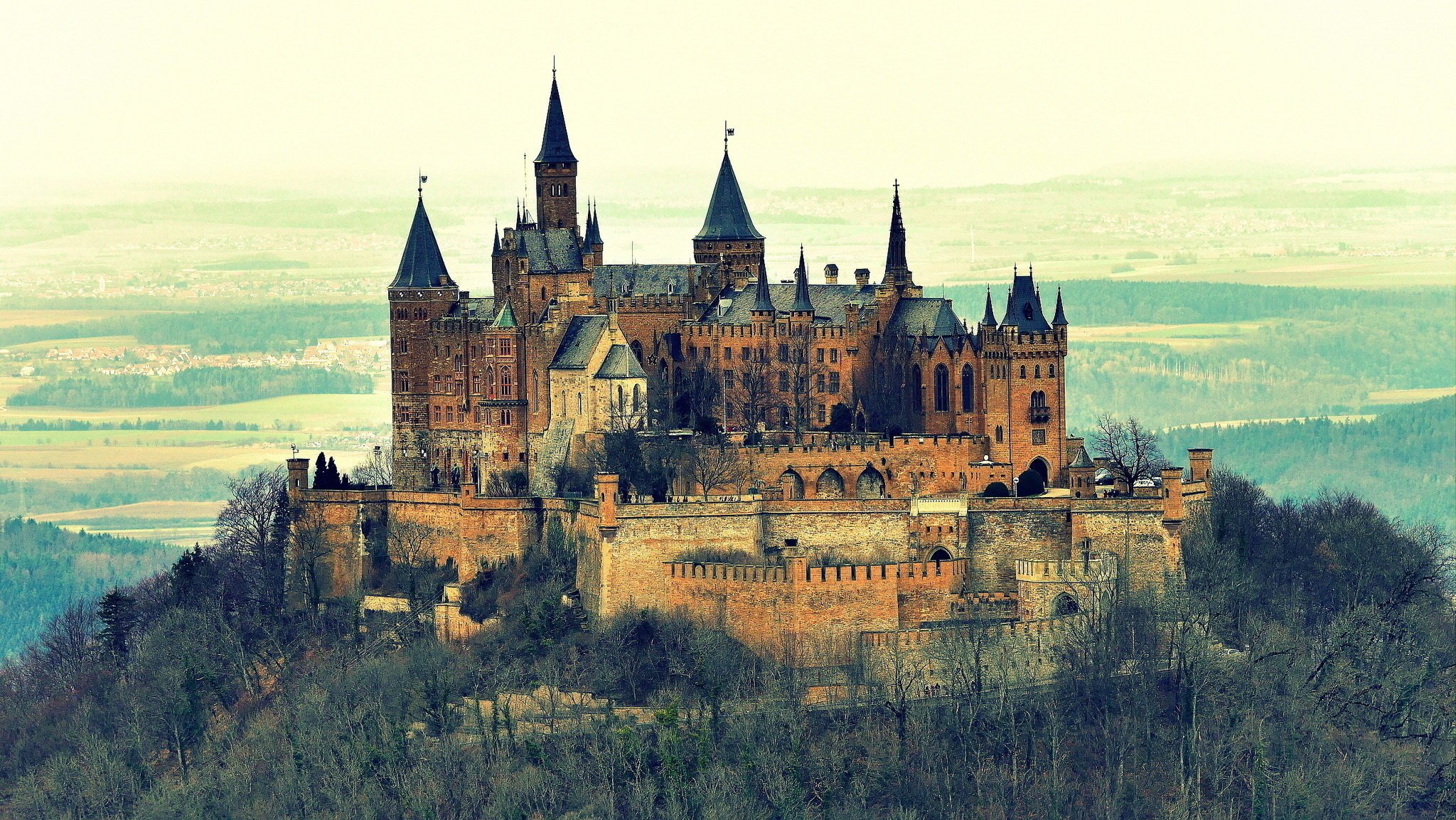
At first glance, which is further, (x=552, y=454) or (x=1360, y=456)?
(x=1360, y=456)

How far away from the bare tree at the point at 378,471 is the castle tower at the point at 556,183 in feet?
27.6

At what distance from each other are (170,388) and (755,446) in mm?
96963

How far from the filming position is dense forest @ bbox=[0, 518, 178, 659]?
144 metres

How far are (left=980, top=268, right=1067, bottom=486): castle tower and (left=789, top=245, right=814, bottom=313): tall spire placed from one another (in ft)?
20.8

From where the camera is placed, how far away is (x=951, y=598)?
7738 centimetres

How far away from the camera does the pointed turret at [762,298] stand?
89.3 meters

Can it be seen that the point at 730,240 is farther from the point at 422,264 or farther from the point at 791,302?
the point at 422,264

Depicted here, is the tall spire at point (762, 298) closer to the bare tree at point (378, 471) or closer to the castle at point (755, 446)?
the castle at point (755, 446)

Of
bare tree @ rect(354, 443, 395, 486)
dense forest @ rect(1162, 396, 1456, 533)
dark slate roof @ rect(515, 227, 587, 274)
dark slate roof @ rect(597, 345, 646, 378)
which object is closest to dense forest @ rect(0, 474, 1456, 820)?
dark slate roof @ rect(597, 345, 646, 378)

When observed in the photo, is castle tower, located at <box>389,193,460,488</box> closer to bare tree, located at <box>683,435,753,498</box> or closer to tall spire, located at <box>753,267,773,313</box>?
tall spire, located at <box>753,267,773,313</box>

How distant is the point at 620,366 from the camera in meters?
84.9

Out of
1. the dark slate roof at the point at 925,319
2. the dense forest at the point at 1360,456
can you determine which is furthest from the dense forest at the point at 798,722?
the dense forest at the point at 1360,456

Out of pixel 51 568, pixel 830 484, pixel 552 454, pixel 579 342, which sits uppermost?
pixel 579 342

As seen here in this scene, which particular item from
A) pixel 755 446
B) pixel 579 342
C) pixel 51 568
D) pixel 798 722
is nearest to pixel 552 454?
pixel 579 342
